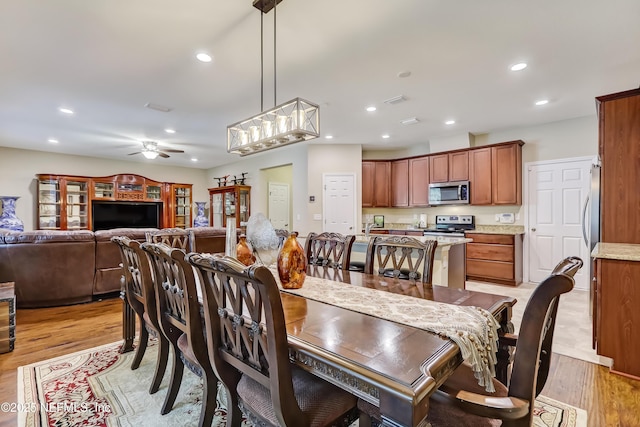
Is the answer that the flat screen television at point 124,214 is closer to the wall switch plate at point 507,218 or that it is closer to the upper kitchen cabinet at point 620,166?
the wall switch plate at point 507,218

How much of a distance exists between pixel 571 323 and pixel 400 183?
369 centimetres

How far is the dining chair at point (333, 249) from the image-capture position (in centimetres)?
242

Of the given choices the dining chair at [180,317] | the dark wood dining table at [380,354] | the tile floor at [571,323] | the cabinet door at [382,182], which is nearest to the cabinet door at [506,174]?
the tile floor at [571,323]

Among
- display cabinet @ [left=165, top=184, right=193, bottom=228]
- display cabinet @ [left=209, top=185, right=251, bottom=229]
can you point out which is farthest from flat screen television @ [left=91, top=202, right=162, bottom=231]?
display cabinet @ [left=209, top=185, right=251, bottom=229]

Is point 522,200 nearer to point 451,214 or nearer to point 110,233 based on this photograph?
point 451,214

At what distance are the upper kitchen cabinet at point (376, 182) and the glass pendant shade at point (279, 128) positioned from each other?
3.85m

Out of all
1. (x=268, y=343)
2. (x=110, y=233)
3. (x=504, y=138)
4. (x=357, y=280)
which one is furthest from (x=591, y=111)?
(x=110, y=233)

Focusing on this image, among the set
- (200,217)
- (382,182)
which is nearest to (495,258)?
(382,182)

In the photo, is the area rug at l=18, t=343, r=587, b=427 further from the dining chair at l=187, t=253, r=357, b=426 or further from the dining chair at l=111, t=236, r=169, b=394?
the dining chair at l=187, t=253, r=357, b=426

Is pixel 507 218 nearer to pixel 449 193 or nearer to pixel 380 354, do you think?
pixel 449 193

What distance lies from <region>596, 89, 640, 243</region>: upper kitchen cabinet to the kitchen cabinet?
706mm

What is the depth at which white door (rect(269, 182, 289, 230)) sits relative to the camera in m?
7.71

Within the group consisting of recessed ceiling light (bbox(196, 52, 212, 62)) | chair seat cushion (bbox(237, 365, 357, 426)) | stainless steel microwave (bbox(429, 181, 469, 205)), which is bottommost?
chair seat cushion (bbox(237, 365, 357, 426))

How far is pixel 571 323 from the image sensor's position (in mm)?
3207
